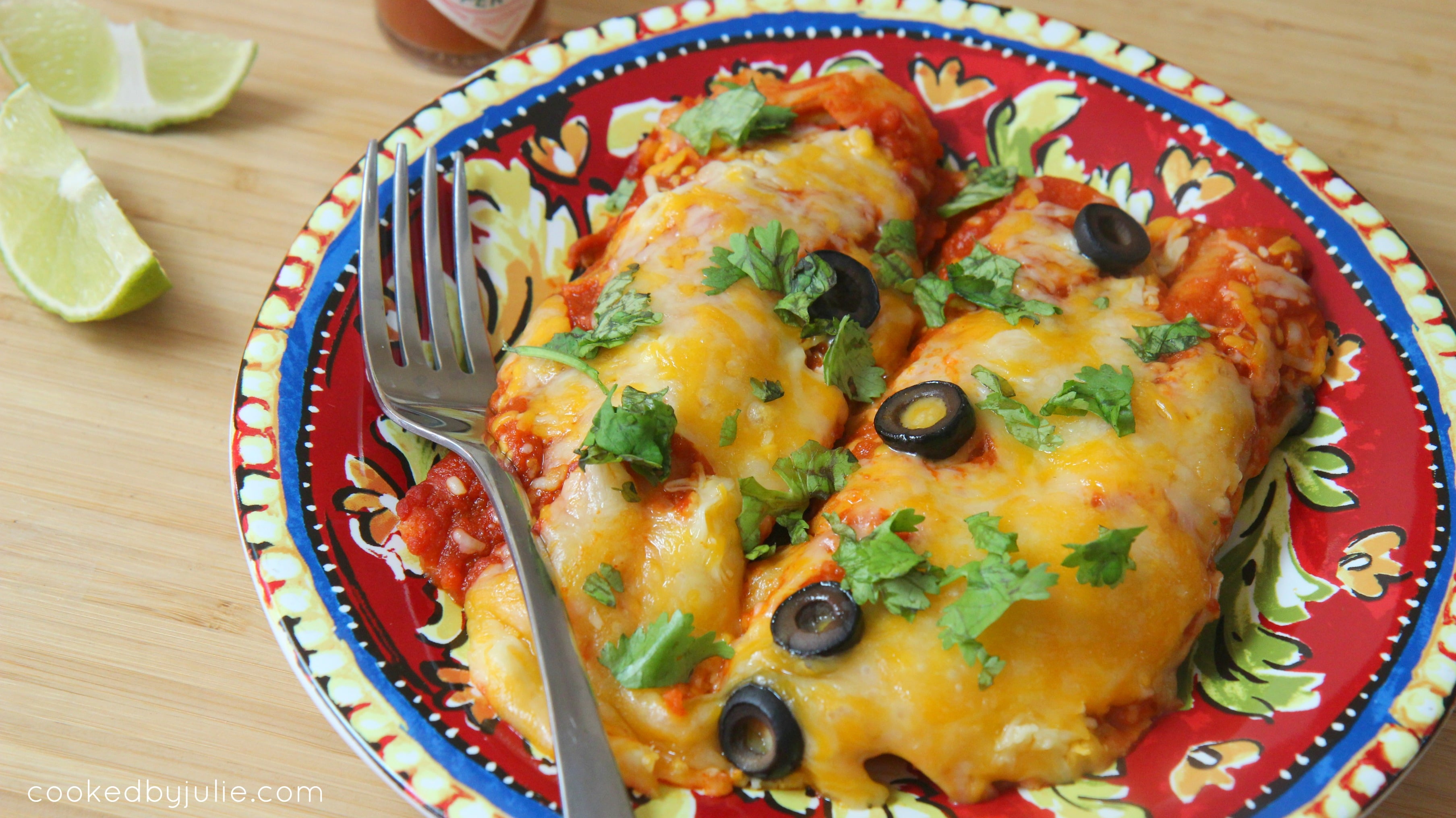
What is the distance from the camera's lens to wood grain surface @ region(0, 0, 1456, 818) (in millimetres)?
2510

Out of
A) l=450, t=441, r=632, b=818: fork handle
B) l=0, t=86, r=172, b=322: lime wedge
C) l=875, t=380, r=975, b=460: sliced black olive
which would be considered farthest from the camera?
l=0, t=86, r=172, b=322: lime wedge

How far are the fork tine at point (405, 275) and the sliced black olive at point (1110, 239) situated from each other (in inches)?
70.3

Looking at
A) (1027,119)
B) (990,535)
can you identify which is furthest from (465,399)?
(1027,119)

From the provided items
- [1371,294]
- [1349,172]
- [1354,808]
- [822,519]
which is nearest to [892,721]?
[822,519]

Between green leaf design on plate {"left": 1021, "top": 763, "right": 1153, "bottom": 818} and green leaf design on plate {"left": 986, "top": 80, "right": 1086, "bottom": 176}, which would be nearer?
green leaf design on plate {"left": 1021, "top": 763, "right": 1153, "bottom": 818}

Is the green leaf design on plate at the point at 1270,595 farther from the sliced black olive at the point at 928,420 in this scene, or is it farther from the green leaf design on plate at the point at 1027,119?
the green leaf design on plate at the point at 1027,119

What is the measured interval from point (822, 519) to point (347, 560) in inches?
41.9

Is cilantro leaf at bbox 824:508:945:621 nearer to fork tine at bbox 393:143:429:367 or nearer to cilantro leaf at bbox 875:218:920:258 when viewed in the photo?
cilantro leaf at bbox 875:218:920:258

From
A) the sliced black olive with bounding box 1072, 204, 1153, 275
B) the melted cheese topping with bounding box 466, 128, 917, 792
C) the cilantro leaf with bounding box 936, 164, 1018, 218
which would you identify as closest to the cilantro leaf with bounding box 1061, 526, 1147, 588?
the melted cheese topping with bounding box 466, 128, 917, 792

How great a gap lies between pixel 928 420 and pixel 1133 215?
139 cm

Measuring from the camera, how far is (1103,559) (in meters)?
2.18

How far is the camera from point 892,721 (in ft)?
6.99

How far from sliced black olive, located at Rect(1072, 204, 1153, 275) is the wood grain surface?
4.50ft

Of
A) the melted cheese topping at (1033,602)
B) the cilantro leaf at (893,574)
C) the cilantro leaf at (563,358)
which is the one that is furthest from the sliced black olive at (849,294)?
the cilantro leaf at (893,574)
